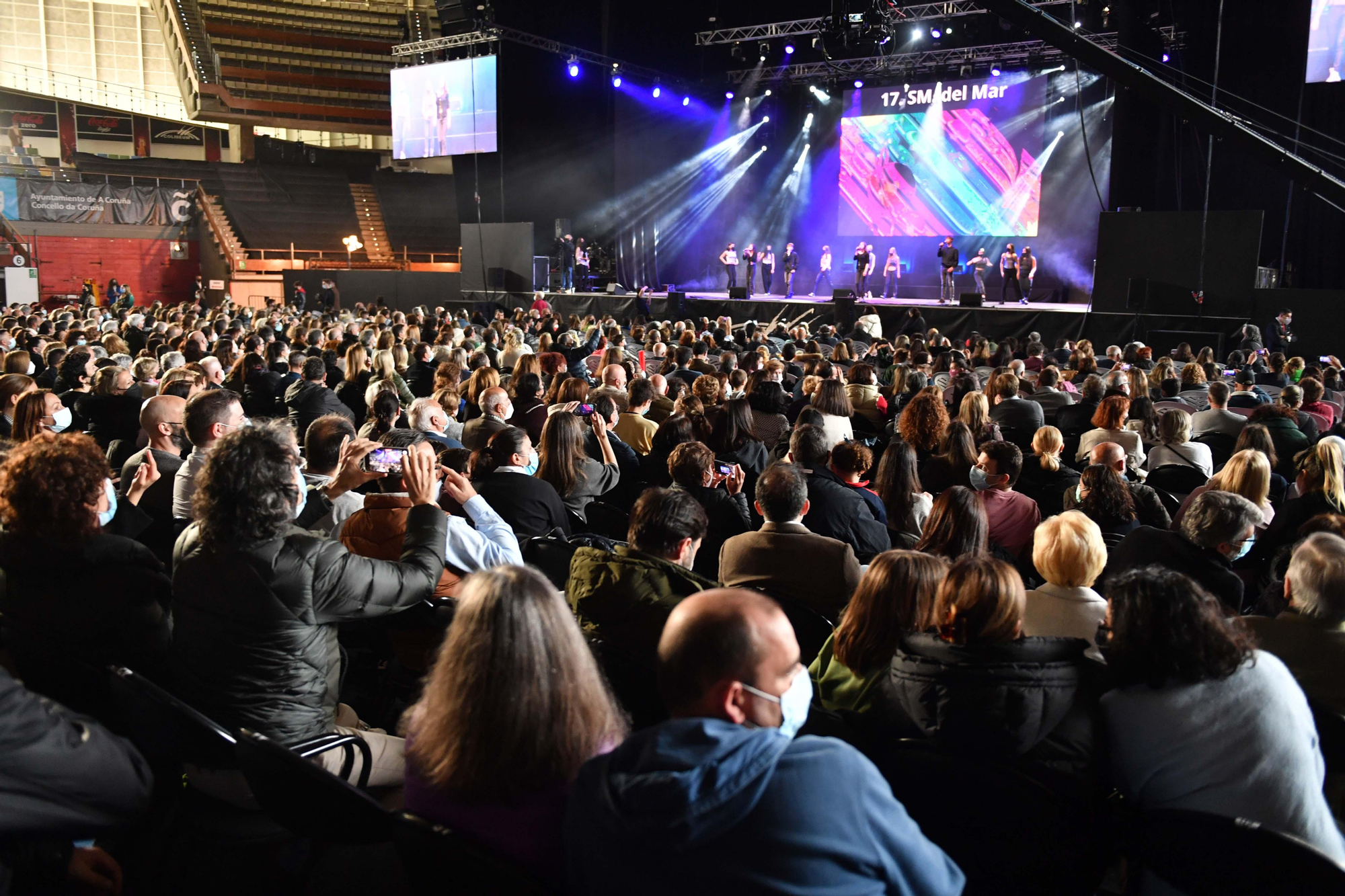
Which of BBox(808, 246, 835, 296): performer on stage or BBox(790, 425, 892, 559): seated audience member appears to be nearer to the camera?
BBox(790, 425, 892, 559): seated audience member

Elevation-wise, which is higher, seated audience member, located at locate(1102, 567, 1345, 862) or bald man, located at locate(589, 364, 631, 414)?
bald man, located at locate(589, 364, 631, 414)

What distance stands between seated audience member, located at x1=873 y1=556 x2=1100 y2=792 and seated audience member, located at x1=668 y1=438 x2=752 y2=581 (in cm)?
178

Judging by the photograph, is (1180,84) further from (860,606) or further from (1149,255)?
(860,606)

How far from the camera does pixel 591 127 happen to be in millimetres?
20750

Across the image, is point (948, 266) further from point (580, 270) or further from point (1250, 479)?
point (1250, 479)

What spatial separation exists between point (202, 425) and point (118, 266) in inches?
985

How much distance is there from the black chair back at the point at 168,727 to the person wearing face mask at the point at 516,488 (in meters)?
1.71

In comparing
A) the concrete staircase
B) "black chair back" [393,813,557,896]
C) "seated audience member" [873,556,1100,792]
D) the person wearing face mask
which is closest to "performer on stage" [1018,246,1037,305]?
the person wearing face mask

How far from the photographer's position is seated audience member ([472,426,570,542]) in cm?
376

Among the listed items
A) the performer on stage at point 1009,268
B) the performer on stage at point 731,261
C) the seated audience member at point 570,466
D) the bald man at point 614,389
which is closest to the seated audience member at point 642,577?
the seated audience member at point 570,466

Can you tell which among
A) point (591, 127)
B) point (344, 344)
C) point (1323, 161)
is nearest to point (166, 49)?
point (591, 127)

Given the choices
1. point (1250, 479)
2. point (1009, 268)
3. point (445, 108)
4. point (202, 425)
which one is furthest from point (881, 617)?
point (445, 108)

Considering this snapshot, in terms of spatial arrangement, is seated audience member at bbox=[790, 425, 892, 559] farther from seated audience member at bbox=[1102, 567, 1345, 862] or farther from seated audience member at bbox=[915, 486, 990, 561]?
seated audience member at bbox=[1102, 567, 1345, 862]

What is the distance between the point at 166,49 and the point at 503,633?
31515 millimetres
